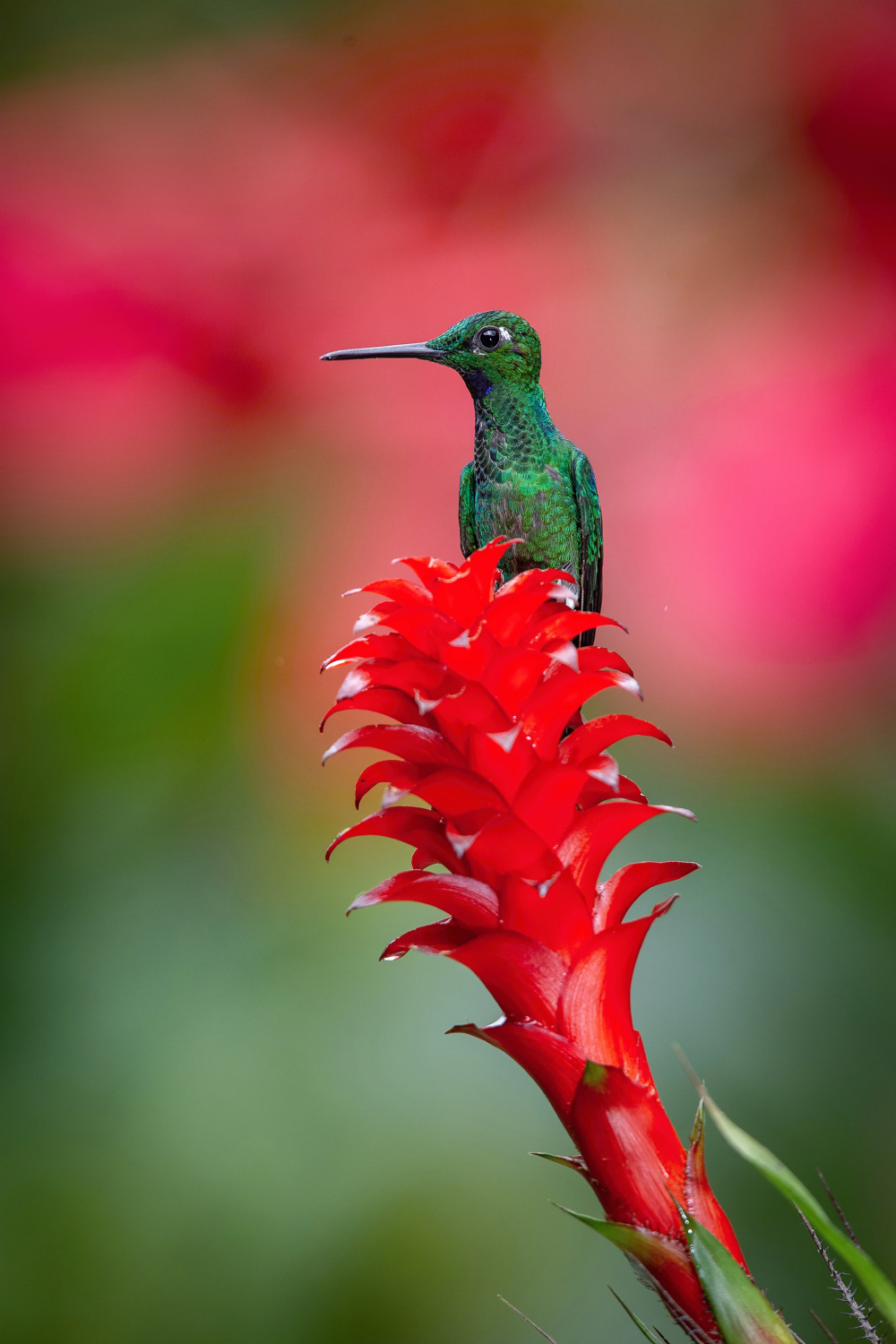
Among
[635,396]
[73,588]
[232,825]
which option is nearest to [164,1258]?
[232,825]

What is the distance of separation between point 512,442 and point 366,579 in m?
0.63

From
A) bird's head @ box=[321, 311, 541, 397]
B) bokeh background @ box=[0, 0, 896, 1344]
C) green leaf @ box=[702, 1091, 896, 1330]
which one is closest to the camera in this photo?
green leaf @ box=[702, 1091, 896, 1330]

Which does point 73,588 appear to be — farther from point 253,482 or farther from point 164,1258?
point 164,1258

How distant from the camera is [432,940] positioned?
456mm

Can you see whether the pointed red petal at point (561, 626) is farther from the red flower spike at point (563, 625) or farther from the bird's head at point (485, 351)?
the bird's head at point (485, 351)

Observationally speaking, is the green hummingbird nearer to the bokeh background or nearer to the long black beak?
the long black beak

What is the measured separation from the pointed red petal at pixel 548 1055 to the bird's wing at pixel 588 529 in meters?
0.22

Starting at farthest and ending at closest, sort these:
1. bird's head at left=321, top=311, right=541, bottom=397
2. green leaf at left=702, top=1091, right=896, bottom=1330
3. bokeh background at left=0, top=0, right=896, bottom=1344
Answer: bokeh background at left=0, top=0, right=896, bottom=1344
bird's head at left=321, top=311, right=541, bottom=397
green leaf at left=702, top=1091, right=896, bottom=1330

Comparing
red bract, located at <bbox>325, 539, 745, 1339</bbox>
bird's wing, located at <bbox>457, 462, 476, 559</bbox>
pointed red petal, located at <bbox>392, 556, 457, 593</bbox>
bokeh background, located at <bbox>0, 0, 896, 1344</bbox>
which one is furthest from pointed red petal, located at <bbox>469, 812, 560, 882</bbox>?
bokeh background, located at <bbox>0, 0, 896, 1344</bbox>

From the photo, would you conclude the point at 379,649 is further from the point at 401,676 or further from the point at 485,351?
the point at 485,351

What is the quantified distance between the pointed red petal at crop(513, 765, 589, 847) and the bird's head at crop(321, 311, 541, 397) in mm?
226

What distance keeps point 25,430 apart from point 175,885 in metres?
0.53

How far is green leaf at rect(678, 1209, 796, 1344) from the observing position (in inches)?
14.8

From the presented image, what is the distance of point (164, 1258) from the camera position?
104 centimetres
